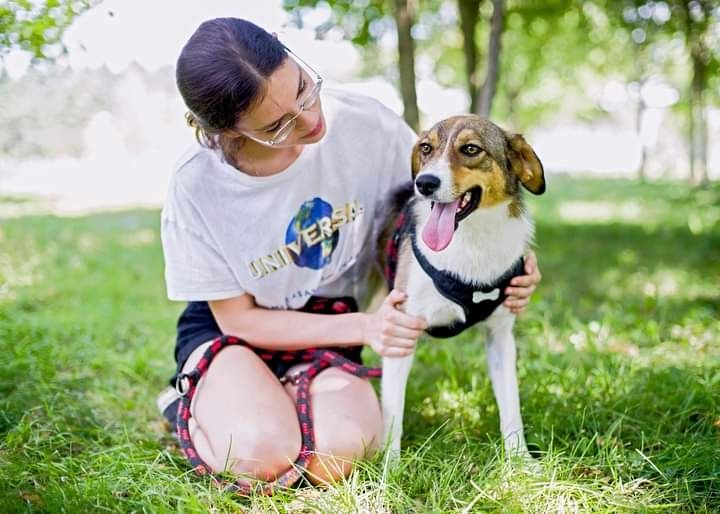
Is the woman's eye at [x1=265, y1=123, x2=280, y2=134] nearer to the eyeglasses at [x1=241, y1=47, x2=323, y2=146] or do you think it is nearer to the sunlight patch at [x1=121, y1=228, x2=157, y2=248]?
the eyeglasses at [x1=241, y1=47, x2=323, y2=146]

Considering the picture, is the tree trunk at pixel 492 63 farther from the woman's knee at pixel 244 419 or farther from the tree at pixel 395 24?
the woman's knee at pixel 244 419

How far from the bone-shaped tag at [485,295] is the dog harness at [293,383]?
511 mm

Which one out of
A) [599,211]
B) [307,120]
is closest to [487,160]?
[307,120]

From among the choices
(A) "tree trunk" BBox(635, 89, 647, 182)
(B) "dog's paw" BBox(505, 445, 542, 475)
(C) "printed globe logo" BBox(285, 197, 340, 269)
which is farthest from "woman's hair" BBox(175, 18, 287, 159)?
(A) "tree trunk" BBox(635, 89, 647, 182)

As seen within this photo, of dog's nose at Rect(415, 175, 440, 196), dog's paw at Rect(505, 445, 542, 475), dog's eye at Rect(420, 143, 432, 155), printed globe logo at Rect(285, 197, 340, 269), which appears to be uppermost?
dog's eye at Rect(420, 143, 432, 155)

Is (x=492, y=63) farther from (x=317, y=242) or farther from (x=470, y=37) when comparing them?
(x=317, y=242)

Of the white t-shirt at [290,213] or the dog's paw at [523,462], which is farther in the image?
the white t-shirt at [290,213]

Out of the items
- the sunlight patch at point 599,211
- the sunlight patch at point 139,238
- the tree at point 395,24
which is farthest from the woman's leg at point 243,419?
the sunlight patch at point 599,211

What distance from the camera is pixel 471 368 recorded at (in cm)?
344

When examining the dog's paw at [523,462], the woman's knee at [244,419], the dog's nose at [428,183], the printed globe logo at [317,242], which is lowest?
the dog's paw at [523,462]

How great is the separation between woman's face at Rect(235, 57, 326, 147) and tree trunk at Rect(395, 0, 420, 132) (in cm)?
361

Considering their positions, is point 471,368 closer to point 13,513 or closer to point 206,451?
point 206,451

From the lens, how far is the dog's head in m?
2.37

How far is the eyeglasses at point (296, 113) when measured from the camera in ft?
8.02
